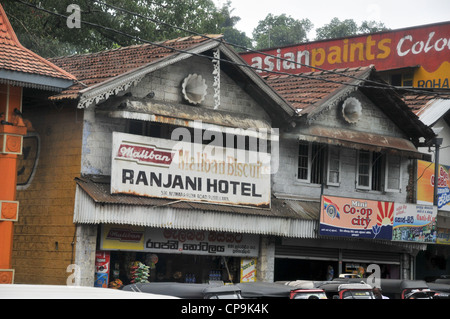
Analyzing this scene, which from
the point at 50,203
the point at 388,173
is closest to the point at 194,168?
the point at 50,203

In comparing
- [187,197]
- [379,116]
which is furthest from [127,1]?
[187,197]

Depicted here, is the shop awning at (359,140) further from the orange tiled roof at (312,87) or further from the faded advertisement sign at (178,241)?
the faded advertisement sign at (178,241)

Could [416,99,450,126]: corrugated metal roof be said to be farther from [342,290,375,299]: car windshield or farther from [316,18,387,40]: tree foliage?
[316,18,387,40]: tree foliage

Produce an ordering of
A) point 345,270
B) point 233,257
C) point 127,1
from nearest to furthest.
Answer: point 233,257
point 345,270
point 127,1

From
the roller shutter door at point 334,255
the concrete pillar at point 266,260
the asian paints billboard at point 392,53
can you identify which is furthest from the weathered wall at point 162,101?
the asian paints billboard at point 392,53

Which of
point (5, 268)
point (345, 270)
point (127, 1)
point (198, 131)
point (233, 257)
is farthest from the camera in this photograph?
point (127, 1)

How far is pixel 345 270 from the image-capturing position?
25641 millimetres

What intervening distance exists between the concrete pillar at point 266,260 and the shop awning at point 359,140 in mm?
3030

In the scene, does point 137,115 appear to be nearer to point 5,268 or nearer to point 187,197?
point 187,197

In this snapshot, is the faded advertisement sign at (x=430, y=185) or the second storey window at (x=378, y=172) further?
the faded advertisement sign at (x=430, y=185)

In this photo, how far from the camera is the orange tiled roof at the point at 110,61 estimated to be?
19.5 m

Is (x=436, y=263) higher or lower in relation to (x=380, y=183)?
lower

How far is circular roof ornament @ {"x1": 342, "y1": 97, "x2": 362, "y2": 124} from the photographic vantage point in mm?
24906

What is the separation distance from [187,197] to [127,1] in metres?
12.9
